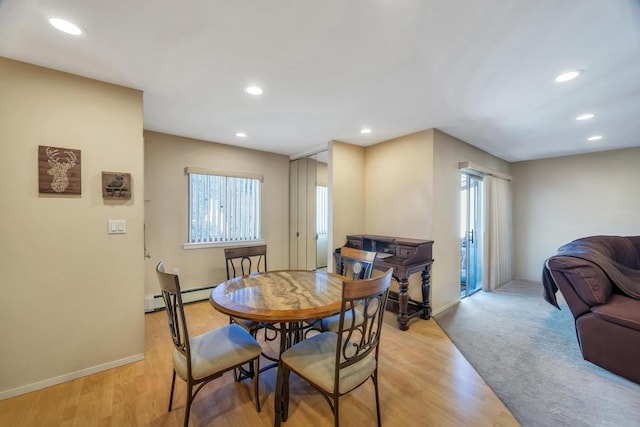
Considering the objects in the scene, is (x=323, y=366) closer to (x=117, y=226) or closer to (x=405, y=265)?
(x=405, y=265)

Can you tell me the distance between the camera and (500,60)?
1.81 metres

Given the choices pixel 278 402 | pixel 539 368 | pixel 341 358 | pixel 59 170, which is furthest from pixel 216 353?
pixel 539 368

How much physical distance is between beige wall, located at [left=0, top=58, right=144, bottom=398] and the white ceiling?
0.26 m

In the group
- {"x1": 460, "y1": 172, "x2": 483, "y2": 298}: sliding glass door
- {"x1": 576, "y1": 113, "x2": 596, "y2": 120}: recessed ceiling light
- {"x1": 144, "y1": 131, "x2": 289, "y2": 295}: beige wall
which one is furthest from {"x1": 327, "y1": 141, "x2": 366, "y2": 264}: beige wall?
{"x1": 576, "y1": 113, "x2": 596, "y2": 120}: recessed ceiling light

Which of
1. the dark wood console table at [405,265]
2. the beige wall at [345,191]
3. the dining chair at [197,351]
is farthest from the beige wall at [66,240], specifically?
the dark wood console table at [405,265]

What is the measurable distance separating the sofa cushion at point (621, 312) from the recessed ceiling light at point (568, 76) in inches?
78.4

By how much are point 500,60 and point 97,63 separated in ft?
9.66

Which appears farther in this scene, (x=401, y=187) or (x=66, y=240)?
(x=401, y=187)

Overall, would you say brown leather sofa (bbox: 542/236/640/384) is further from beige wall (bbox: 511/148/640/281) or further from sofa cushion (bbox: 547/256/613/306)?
beige wall (bbox: 511/148/640/281)

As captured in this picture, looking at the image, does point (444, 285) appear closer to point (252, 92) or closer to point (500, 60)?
point (500, 60)

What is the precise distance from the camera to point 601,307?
225 cm

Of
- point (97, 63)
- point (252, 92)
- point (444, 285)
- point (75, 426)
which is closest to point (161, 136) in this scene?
point (97, 63)

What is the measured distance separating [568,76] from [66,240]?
4180mm

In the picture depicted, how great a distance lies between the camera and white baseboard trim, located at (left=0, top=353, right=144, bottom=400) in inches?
71.6
